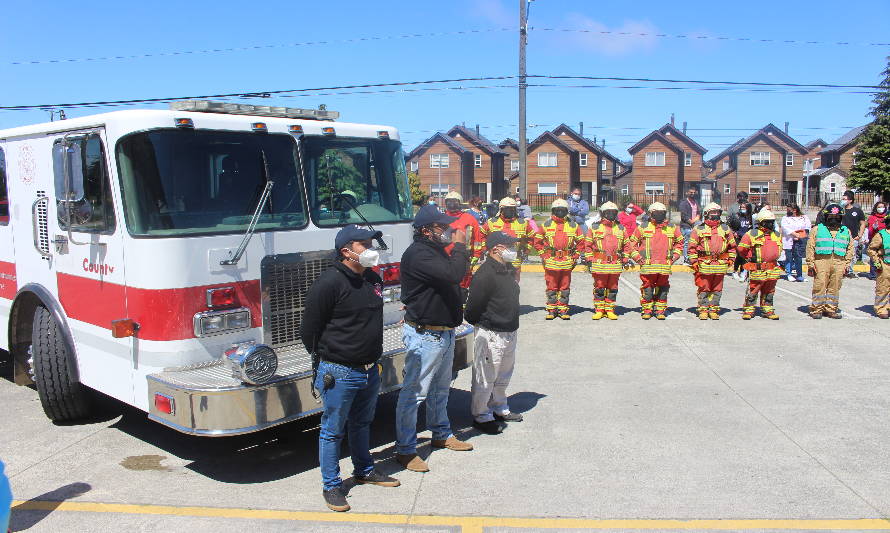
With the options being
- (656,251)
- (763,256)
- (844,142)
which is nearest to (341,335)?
(656,251)

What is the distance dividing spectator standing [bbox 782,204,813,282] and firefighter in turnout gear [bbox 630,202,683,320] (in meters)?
4.96

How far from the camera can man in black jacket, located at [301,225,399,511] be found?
4531 mm

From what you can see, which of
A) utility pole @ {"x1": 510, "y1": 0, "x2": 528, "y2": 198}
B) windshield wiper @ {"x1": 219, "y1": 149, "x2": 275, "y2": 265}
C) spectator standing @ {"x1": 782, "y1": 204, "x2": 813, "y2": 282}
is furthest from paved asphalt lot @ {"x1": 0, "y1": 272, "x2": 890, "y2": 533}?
utility pole @ {"x1": 510, "y1": 0, "x2": 528, "y2": 198}

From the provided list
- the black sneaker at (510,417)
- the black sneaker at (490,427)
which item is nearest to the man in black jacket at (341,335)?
the black sneaker at (490,427)

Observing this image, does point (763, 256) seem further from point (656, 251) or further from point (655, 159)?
point (655, 159)

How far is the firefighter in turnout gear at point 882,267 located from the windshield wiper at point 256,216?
9.18m

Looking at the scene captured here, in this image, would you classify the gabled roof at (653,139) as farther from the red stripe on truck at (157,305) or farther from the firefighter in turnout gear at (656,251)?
the red stripe on truck at (157,305)

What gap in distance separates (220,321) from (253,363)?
0.68m

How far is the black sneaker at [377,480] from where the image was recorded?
5.04m

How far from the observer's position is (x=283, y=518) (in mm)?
4609

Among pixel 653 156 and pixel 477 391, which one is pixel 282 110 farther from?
pixel 653 156

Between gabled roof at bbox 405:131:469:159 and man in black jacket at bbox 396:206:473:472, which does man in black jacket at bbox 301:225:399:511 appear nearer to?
man in black jacket at bbox 396:206:473:472

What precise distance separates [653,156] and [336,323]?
193ft

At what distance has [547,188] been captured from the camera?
60312 mm
